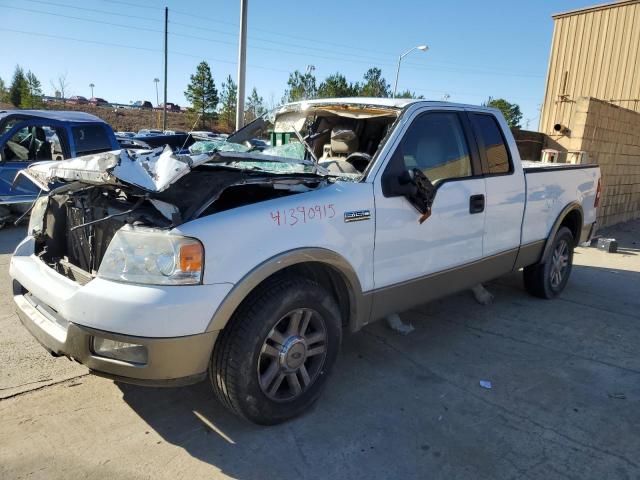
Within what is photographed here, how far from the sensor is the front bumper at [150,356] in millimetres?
2461

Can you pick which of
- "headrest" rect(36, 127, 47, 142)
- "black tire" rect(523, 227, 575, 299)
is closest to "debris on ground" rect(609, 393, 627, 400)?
"black tire" rect(523, 227, 575, 299)

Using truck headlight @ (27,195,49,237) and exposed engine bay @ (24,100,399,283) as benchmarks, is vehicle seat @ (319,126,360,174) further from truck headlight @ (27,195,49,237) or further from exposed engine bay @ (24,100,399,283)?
truck headlight @ (27,195,49,237)

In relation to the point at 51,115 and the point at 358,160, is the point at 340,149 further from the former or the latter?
the point at 51,115

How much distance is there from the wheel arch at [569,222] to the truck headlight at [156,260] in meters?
4.05

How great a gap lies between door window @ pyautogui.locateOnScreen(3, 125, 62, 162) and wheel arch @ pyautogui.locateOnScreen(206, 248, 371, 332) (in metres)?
7.34

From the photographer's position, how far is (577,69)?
1409 centimetres

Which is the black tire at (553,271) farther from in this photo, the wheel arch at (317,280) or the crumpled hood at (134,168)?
the crumpled hood at (134,168)

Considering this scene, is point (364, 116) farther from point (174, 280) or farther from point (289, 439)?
point (289, 439)

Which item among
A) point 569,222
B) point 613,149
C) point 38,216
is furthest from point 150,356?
point 613,149

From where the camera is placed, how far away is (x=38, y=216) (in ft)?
11.6

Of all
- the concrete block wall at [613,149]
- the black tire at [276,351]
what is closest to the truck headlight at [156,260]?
the black tire at [276,351]

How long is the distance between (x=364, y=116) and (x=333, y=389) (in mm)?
2072

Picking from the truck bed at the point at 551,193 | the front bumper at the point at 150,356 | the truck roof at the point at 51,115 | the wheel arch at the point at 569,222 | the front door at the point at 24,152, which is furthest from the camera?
the truck roof at the point at 51,115

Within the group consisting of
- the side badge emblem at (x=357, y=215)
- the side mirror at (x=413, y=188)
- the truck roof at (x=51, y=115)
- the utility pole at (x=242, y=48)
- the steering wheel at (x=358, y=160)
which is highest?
the utility pole at (x=242, y=48)
